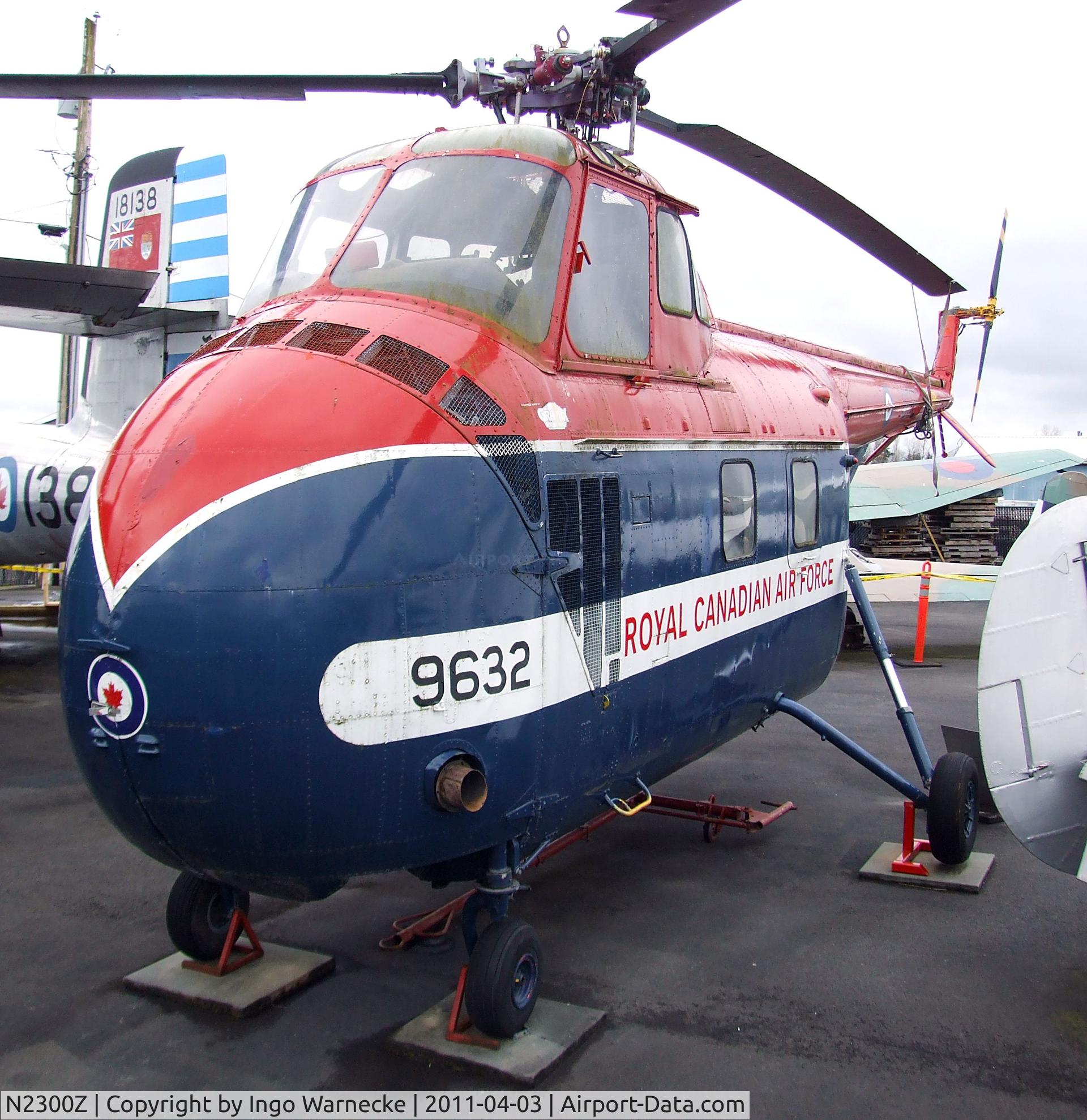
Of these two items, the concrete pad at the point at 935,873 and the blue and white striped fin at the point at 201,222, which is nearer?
the concrete pad at the point at 935,873

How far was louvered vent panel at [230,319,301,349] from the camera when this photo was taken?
13.1 feet

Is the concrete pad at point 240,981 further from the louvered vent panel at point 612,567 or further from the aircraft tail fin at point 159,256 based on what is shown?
the aircraft tail fin at point 159,256

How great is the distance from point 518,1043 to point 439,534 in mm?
2221

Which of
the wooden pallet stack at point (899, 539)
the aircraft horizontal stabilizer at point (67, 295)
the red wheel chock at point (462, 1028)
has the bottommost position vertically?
the red wheel chock at point (462, 1028)

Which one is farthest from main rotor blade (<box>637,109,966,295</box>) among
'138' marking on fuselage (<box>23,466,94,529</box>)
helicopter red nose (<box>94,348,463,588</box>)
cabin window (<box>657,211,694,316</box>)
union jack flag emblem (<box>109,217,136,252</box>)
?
union jack flag emblem (<box>109,217,136,252</box>)

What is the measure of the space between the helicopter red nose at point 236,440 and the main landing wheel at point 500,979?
2.03 meters

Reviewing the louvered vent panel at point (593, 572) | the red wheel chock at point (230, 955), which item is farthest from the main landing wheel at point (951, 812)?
the red wheel chock at point (230, 955)

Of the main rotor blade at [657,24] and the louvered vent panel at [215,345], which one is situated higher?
the main rotor blade at [657,24]

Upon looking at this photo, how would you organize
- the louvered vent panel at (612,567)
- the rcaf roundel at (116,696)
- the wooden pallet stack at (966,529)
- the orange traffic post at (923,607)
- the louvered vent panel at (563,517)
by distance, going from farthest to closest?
1. the wooden pallet stack at (966,529)
2. the orange traffic post at (923,607)
3. the louvered vent panel at (612,567)
4. the louvered vent panel at (563,517)
5. the rcaf roundel at (116,696)

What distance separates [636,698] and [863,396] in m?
5.19

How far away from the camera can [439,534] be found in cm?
365

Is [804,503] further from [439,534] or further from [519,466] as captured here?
[439,534]

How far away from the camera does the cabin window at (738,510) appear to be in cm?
559

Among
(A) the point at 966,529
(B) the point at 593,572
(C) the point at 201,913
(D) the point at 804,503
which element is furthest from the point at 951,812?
(A) the point at 966,529
